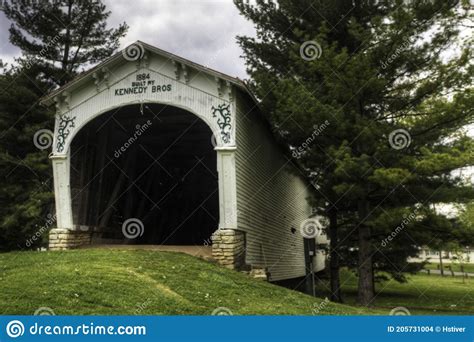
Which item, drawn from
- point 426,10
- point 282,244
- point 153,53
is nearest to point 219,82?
point 153,53

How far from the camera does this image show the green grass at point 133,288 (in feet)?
25.0

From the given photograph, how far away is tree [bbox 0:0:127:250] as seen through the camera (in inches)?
781

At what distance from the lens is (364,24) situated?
A: 17.1 m

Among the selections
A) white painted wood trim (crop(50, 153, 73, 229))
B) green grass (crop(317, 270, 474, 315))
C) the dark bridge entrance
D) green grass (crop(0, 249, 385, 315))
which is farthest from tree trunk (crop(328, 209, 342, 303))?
white painted wood trim (crop(50, 153, 73, 229))

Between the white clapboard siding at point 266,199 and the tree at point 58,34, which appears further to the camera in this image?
the tree at point 58,34

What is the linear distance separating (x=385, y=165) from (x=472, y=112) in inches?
113

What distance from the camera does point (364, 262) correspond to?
1470 centimetres

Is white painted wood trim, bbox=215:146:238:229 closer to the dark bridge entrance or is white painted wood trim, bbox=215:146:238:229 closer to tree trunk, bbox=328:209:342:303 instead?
the dark bridge entrance

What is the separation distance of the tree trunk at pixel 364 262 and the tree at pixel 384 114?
33 millimetres

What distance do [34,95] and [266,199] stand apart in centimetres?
1214

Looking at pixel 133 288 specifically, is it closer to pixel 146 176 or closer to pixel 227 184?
pixel 227 184

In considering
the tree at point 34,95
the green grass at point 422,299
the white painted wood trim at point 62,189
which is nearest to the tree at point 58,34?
the tree at point 34,95

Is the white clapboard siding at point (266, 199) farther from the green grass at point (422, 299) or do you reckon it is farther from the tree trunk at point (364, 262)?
the tree trunk at point (364, 262)

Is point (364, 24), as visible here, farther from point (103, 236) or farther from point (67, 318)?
point (67, 318)
